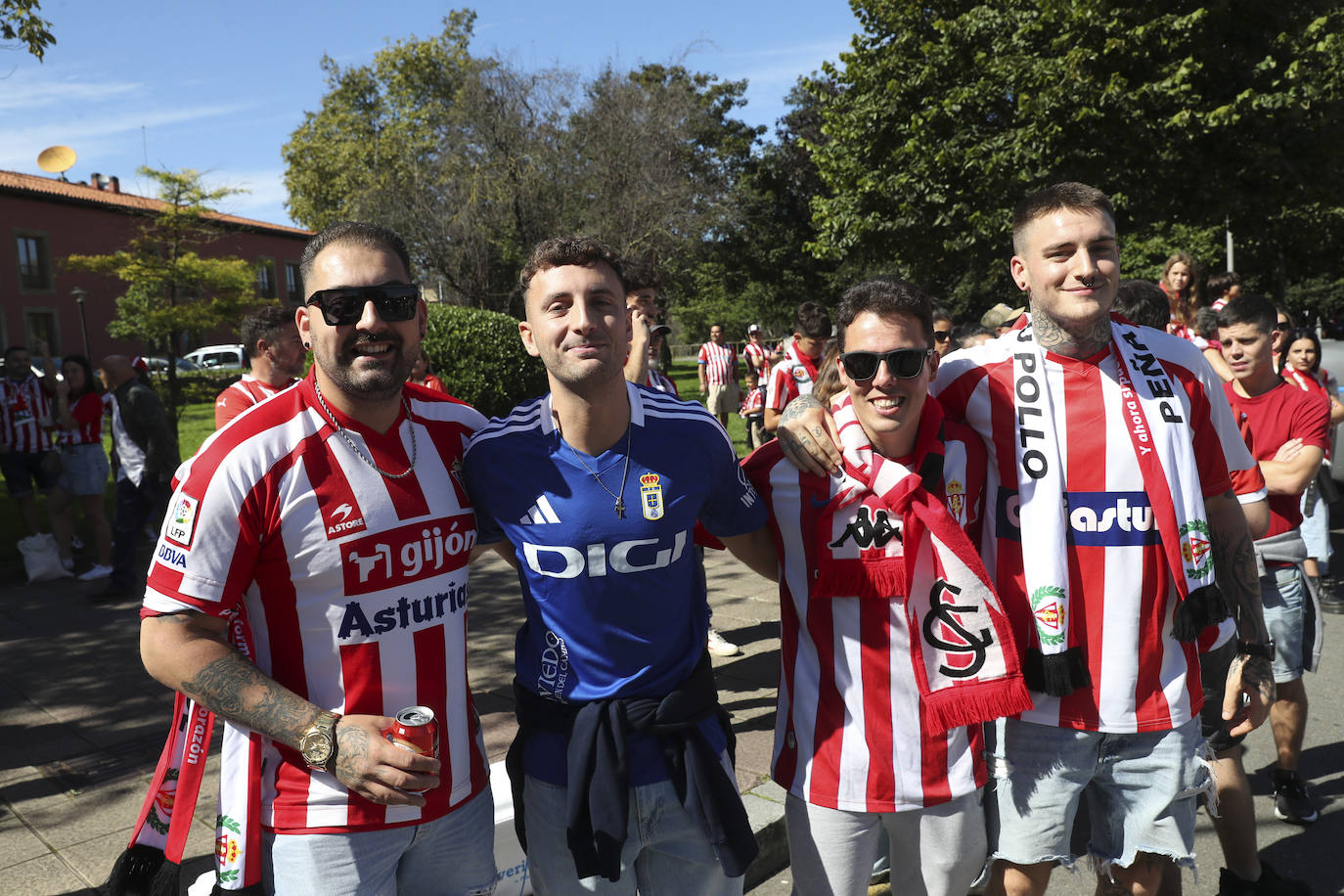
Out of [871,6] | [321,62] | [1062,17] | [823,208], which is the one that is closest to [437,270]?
[823,208]

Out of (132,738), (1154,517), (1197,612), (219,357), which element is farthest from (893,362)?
(219,357)

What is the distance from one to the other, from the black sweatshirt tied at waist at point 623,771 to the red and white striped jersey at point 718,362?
1472 cm

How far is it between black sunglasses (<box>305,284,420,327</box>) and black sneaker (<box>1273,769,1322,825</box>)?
162 inches

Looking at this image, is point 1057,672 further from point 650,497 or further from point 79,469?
point 79,469

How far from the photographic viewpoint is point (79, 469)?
9.05 metres

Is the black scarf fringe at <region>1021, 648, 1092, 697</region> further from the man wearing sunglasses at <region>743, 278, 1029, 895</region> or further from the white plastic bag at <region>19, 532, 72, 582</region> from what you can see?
the white plastic bag at <region>19, 532, 72, 582</region>

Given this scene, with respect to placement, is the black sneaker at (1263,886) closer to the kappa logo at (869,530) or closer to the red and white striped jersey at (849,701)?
the red and white striped jersey at (849,701)

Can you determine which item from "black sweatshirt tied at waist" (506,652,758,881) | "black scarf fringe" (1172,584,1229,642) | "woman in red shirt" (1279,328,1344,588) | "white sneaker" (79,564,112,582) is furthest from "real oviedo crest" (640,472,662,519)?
"white sneaker" (79,564,112,582)

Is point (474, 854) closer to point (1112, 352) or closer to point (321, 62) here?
point (1112, 352)

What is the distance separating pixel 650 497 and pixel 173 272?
3031 centimetres

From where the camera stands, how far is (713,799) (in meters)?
2.22

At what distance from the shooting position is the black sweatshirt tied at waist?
2.16m

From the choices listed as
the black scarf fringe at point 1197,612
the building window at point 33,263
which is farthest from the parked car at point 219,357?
the black scarf fringe at point 1197,612

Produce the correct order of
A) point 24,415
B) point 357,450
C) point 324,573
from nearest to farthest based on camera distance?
point 324,573, point 357,450, point 24,415
